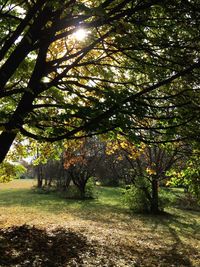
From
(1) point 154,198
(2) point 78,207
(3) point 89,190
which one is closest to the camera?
(1) point 154,198

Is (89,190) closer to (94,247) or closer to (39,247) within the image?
(94,247)

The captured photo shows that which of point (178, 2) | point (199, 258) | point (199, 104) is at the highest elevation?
point (178, 2)

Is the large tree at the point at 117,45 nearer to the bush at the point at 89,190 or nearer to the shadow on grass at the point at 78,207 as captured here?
the shadow on grass at the point at 78,207

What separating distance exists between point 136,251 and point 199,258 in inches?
98.1

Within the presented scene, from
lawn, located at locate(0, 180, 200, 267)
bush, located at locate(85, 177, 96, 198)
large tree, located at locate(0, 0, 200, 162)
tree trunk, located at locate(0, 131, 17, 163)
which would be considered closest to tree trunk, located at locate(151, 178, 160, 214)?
lawn, located at locate(0, 180, 200, 267)

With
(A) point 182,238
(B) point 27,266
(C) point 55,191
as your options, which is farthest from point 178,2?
(C) point 55,191

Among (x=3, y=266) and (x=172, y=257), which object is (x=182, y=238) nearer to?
(x=172, y=257)

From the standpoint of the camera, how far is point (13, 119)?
354 inches

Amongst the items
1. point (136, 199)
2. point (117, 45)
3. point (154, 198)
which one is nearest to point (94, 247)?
point (117, 45)

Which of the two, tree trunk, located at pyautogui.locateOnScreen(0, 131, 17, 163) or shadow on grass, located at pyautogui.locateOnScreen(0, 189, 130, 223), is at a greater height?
tree trunk, located at pyautogui.locateOnScreen(0, 131, 17, 163)

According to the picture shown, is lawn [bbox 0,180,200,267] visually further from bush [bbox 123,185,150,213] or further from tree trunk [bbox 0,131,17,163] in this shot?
bush [bbox 123,185,150,213]

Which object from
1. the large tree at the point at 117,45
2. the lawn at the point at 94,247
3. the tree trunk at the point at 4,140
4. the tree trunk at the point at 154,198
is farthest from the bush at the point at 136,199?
the tree trunk at the point at 4,140

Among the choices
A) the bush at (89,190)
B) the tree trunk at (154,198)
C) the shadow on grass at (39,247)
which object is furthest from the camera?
the bush at (89,190)

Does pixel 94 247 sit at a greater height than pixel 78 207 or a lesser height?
lesser
